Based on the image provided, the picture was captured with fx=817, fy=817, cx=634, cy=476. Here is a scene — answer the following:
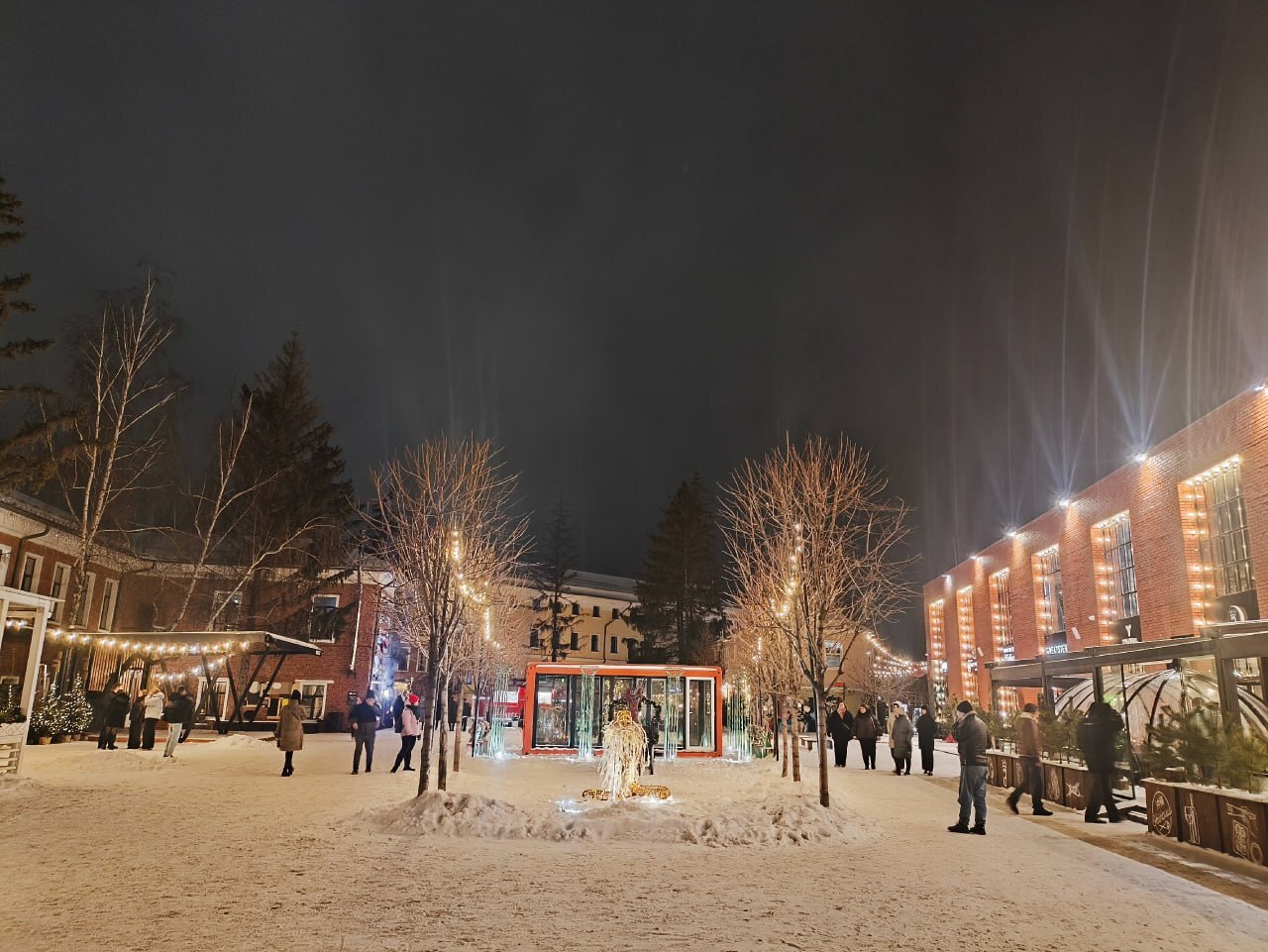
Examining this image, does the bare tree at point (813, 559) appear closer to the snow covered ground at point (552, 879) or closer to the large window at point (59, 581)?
the snow covered ground at point (552, 879)

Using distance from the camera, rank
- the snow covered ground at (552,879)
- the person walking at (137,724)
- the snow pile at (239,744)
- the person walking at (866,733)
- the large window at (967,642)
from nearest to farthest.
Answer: the snow covered ground at (552,879) < the person walking at (137,724) < the person walking at (866,733) < the snow pile at (239,744) < the large window at (967,642)

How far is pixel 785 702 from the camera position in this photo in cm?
1914

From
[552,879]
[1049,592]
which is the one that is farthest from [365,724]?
[1049,592]

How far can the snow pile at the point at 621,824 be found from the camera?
970 centimetres

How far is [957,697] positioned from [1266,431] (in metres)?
Answer: 28.4

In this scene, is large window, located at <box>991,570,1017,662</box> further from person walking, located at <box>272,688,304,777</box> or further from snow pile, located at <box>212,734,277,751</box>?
person walking, located at <box>272,688,304,777</box>

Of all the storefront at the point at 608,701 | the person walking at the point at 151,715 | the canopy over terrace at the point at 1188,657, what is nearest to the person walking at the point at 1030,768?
the canopy over terrace at the point at 1188,657

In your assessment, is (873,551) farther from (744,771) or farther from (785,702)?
(744,771)

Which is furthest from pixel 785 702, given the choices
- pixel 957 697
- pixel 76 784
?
pixel 957 697

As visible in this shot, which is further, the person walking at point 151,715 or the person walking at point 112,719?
the person walking at point 151,715

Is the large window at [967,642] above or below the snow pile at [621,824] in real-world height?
above

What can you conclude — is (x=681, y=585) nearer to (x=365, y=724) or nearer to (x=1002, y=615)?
(x=1002, y=615)

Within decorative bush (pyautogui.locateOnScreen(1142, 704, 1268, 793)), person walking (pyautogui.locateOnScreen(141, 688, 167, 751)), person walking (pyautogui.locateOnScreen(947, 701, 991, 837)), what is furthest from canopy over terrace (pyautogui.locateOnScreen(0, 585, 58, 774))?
decorative bush (pyautogui.locateOnScreen(1142, 704, 1268, 793))

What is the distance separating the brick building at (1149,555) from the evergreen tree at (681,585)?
19125mm
